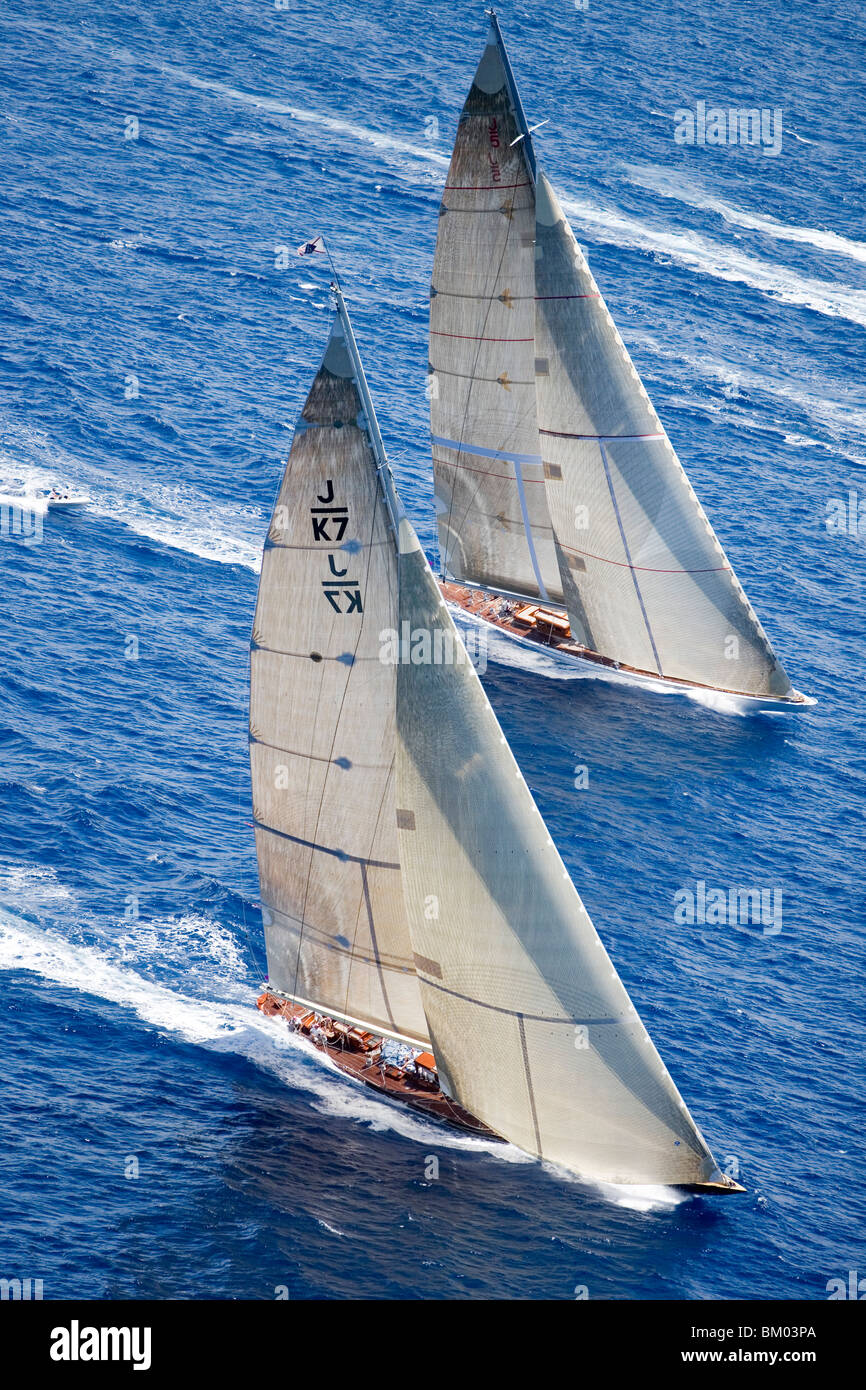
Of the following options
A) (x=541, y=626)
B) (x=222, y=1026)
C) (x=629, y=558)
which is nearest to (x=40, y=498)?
(x=541, y=626)

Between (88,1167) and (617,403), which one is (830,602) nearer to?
(617,403)

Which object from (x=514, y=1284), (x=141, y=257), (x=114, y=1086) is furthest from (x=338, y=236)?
(x=514, y=1284)

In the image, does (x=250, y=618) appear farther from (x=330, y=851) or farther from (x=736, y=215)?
(x=736, y=215)

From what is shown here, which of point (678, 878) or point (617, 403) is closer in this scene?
point (678, 878)

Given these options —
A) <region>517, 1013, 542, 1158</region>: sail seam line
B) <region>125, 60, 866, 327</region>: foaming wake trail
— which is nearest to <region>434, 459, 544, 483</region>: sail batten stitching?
<region>517, 1013, 542, 1158</region>: sail seam line

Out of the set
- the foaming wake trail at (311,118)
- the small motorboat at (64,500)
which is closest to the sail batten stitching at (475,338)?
the small motorboat at (64,500)
